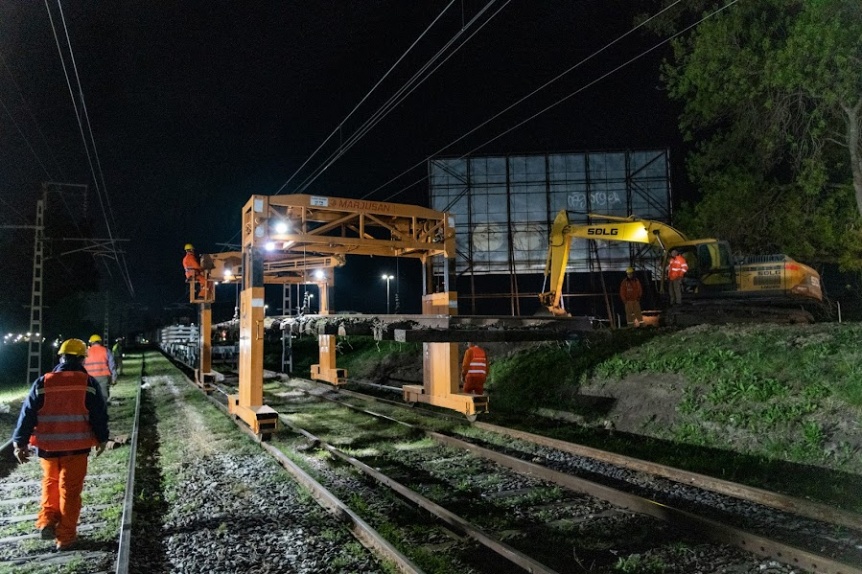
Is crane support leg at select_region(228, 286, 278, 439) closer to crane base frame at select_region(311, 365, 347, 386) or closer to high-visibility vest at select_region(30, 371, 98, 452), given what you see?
high-visibility vest at select_region(30, 371, 98, 452)

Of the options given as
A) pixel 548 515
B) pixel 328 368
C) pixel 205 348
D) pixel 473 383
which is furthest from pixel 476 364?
pixel 205 348

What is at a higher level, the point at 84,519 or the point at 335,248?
the point at 335,248

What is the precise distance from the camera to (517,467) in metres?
8.05

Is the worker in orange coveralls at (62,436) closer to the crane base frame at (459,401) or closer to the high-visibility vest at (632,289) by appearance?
the crane base frame at (459,401)

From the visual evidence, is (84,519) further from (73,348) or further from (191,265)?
(191,265)

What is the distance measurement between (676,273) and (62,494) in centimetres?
1459

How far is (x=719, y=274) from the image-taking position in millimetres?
15969

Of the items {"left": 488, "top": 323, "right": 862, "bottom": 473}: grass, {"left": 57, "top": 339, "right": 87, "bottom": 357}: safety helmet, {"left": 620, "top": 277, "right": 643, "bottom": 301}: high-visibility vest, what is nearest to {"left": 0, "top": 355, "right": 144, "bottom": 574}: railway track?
{"left": 57, "top": 339, "right": 87, "bottom": 357}: safety helmet

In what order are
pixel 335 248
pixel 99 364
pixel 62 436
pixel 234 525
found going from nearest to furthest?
pixel 62 436 → pixel 234 525 → pixel 99 364 → pixel 335 248

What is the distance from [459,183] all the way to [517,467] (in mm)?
22880

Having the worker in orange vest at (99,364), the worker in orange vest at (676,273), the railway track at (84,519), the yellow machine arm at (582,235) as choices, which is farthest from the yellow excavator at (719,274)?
the worker in orange vest at (99,364)

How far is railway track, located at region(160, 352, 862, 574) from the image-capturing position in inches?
197

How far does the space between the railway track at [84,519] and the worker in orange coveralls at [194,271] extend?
816 cm

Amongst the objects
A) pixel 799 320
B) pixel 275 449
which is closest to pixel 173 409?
pixel 275 449
